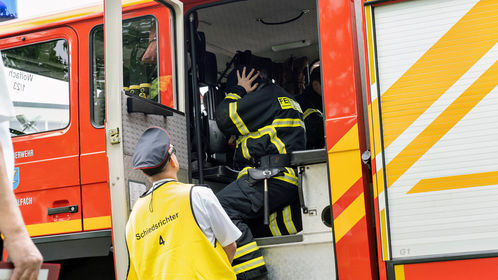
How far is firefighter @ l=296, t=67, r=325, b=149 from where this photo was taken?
15.8ft

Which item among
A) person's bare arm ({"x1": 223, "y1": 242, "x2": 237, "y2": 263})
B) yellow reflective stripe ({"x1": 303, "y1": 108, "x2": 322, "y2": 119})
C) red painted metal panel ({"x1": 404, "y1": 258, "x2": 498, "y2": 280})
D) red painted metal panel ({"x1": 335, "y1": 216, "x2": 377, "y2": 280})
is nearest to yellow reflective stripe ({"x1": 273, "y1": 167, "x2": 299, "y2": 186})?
red painted metal panel ({"x1": 335, "y1": 216, "x2": 377, "y2": 280})

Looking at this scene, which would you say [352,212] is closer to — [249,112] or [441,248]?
[441,248]

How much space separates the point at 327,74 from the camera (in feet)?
11.2

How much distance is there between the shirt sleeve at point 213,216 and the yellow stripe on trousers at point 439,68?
0.82 meters

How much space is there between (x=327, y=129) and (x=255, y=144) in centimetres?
77

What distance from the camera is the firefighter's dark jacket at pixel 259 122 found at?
398 centimetres

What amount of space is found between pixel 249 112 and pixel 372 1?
3.80 ft

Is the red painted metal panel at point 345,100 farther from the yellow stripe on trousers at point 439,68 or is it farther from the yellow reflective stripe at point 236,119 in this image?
the yellow reflective stripe at point 236,119

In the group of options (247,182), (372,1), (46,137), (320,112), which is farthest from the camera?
(320,112)

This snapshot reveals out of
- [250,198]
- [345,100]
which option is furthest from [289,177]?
[345,100]

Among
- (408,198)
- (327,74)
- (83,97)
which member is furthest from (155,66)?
(408,198)

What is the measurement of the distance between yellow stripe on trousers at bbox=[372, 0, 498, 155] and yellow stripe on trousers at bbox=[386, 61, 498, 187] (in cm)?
8

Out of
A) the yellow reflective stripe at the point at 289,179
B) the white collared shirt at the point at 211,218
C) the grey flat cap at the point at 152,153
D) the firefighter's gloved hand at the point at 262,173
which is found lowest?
the white collared shirt at the point at 211,218

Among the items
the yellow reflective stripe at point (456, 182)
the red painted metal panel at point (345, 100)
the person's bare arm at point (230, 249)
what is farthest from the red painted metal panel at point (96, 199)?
the yellow reflective stripe at point (456, 182)
